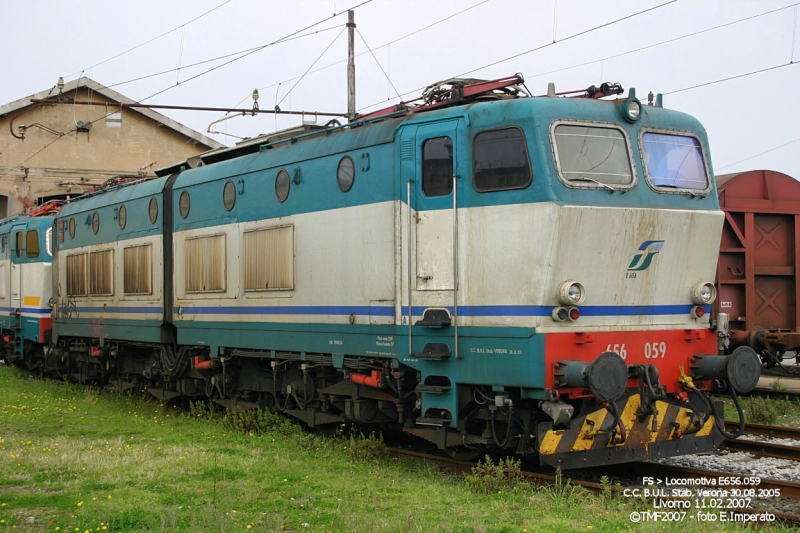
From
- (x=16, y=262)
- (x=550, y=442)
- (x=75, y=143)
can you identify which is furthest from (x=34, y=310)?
(x=550, y=442)

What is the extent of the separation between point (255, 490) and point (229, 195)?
19.4ft

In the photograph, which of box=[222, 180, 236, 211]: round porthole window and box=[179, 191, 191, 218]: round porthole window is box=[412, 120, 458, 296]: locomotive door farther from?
box=[179, 191, 191, 218]: round porthole window

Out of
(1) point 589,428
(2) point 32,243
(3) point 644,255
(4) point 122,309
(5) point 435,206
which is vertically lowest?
(1) point 589,428

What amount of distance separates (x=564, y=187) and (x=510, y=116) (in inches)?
37.8

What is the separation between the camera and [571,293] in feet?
28.0

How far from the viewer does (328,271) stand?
10992 millimetres

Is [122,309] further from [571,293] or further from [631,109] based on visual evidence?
[631,109]

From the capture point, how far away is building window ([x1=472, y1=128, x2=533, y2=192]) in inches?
343

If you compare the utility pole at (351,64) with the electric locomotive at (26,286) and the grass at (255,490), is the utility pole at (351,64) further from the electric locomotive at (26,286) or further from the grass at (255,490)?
the grass at (255,490)

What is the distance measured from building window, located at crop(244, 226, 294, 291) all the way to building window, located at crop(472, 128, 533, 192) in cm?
357

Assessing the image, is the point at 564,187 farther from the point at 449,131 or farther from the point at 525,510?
the point at 525,510

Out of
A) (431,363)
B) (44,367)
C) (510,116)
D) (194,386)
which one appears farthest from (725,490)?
(44,367)

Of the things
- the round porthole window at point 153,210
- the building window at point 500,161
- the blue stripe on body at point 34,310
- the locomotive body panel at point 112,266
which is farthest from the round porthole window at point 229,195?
the blue stripe on body at point 34,310

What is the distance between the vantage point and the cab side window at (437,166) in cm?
929
